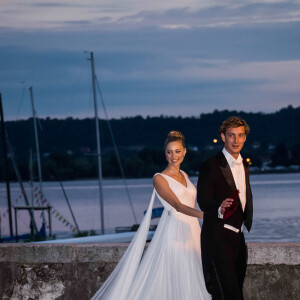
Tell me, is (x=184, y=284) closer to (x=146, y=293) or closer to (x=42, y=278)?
(x=146, y=293)

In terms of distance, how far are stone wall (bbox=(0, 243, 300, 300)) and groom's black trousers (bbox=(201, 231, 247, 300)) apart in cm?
121

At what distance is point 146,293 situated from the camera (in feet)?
18.1

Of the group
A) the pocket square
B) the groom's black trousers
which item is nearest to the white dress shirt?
the pocket square

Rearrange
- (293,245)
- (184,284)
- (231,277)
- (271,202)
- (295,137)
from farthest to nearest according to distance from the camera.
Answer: (295,137) < (271,202) < (293,245) < (184,284) < (231,277)

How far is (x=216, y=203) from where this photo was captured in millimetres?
4730

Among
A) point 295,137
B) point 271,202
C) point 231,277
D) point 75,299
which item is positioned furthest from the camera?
point 295,137

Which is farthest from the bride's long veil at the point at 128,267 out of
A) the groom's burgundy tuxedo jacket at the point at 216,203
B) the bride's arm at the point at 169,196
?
the groom's burgundy tuxedo jacket at the point at 216,203

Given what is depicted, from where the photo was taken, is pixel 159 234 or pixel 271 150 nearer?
pixel 159 234

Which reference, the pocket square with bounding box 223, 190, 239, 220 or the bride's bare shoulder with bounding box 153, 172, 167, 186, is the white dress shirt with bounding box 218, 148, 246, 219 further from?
the bride's bare shoulder with bounding box 153, 172, 167, 186

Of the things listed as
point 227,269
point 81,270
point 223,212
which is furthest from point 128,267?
point 223,212

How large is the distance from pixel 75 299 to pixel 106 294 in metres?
0.82

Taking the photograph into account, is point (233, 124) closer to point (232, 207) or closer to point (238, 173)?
point (238, 173)

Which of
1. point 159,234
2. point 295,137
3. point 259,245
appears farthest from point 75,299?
point 295,137

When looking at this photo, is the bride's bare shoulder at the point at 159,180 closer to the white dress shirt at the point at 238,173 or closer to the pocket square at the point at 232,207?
the white dress shirt at the point at 238,173
